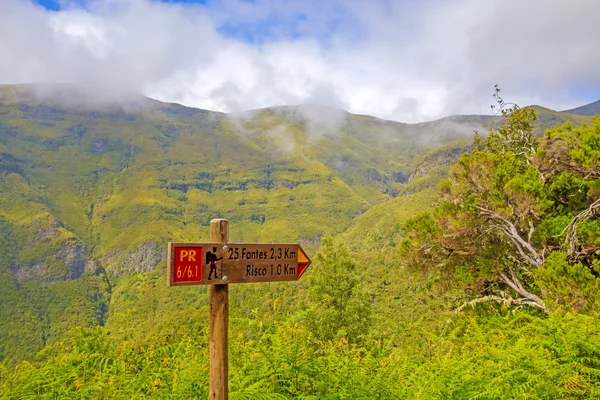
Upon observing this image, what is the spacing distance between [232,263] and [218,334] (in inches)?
26.8

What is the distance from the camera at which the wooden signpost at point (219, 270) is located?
3660 millimetres

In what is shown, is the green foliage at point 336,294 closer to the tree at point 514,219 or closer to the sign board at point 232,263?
the tree at point 514,219

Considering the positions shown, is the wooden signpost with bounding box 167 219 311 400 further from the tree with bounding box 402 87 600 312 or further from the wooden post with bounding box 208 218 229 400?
the tree with bounding box 402 87 600 312

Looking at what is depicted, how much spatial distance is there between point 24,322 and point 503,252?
187105 millimetres

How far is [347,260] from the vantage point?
37469 millimetres

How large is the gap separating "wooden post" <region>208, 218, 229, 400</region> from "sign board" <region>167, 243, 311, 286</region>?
14 cm

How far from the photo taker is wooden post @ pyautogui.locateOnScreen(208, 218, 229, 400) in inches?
151

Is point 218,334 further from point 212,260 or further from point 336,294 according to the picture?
point 336,294

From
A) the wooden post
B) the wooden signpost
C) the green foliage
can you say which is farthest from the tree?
the green foliage

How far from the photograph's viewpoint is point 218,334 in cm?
395

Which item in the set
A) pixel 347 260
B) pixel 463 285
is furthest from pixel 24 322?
pixel 463 285

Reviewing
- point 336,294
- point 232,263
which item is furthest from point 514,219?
point 336,294

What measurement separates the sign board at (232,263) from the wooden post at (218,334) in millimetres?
144

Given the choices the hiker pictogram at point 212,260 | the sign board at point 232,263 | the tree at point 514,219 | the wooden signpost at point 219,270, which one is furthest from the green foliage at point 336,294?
the hiker pictogram at point 212,260
